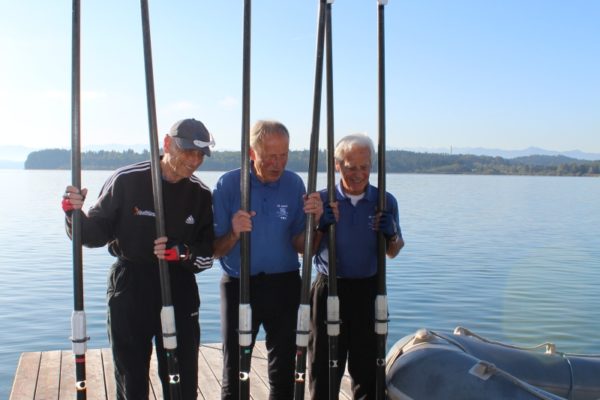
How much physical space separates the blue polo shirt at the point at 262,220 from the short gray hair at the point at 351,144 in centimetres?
33

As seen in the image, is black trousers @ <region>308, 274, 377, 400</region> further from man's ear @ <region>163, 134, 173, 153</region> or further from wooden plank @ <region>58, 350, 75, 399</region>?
wooden plank @ <region>58, 350, 75, 399</region>

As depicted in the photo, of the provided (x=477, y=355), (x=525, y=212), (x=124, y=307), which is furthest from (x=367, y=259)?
(x=525, y=212)

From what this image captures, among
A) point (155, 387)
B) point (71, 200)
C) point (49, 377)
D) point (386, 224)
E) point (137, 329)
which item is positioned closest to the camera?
point (71, 200)

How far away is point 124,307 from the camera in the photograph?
2801mm

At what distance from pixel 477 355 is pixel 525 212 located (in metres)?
24.3

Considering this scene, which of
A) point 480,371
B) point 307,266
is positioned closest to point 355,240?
point 307,266

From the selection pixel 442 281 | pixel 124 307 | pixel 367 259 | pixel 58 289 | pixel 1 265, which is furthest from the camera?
pixel 1 265

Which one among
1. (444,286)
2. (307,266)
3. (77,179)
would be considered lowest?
(444,286)

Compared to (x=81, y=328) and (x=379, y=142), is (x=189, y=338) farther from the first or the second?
(x=379, y=142)

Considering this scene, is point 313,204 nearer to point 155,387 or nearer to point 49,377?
point 155,387

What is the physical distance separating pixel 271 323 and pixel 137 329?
24.0 inches

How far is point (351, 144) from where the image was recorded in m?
3.14

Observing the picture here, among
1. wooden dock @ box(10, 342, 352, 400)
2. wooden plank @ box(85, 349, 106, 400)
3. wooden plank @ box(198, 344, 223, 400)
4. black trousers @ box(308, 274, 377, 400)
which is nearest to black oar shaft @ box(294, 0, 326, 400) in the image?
black trousers @ box(308, 274, 377, 400)

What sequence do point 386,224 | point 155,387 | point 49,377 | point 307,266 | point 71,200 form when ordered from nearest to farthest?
point 71,200 → point 307,266 → point 386,224 → point 155,387 → point 49,377
